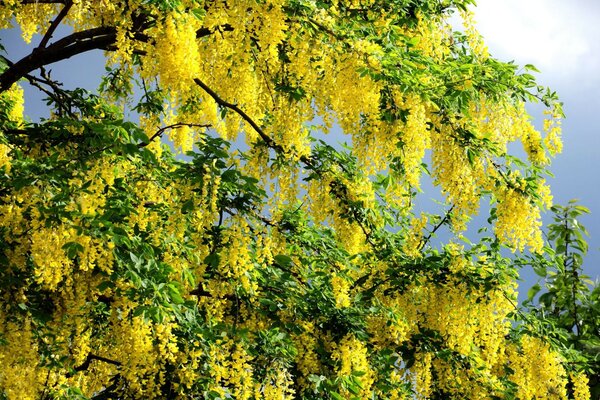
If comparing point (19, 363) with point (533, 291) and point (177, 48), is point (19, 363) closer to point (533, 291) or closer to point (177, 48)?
point (177, 48)

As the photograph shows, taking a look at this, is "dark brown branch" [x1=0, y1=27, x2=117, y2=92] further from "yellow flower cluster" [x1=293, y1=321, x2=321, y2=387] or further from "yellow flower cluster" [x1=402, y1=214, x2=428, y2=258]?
"yellow flower cluster" [x1=402, y1=214, x2=428, y2=258]

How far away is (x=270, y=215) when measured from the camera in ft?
22.1

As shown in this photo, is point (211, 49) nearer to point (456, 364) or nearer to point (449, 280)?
point (449, 280)

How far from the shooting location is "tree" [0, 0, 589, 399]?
5.27 metres

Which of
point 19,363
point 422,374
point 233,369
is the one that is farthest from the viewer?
point 422,374

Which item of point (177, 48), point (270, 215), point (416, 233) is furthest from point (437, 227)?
point (177, 48)

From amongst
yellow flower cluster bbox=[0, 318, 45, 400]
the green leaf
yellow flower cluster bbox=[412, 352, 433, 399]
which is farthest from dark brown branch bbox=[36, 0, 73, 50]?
the green leaf

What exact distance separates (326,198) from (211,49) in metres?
1.62

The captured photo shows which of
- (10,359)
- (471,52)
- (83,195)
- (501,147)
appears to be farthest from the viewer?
(471,52)

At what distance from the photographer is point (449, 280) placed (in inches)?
258

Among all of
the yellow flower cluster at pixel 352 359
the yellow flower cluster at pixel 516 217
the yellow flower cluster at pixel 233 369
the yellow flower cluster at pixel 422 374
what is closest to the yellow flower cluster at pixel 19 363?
the yellow flower cluster at pixel 233 369

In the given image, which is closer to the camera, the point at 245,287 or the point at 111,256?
the point at 111,256

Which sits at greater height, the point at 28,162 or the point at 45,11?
the point at 45,11

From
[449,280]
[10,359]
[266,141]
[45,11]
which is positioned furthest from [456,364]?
[45,11]
